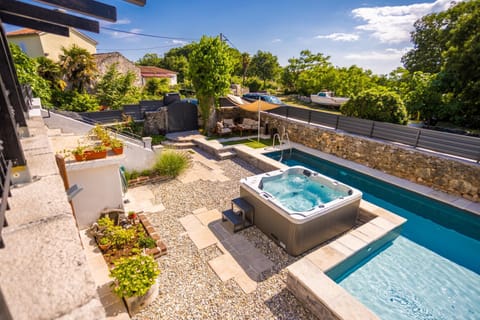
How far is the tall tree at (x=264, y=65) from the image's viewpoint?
48.9 m

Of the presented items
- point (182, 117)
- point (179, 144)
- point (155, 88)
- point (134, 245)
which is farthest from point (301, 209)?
point (155, 88)

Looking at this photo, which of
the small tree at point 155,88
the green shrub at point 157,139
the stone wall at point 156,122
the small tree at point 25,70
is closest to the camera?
the small tree at point 25,70

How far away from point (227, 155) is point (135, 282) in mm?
7794

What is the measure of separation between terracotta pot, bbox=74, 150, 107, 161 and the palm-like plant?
58.1 feet

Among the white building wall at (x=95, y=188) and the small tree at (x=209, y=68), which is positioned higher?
the small tree at (x=209, y=68)

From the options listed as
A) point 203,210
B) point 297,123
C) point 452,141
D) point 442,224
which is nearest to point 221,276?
point 203,210

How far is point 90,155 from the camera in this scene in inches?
215

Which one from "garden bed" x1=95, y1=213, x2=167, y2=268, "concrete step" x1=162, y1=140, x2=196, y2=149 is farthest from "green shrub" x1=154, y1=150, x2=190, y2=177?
"garden bed" x1=95, y1=213, x2=167, y2=268

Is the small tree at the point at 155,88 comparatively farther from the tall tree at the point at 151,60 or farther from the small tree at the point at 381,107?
the tall tree at the point at 151,60

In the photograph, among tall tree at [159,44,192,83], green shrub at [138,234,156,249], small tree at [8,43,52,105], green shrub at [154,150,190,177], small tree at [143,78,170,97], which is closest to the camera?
green shrub at [138,234,156,249]

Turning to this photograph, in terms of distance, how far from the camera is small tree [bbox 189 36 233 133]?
12.9 metres

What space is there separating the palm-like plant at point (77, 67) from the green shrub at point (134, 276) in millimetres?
20432

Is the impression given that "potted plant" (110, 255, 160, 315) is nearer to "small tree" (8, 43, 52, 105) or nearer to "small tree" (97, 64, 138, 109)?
"small tree" (8, 43, 52, 105)

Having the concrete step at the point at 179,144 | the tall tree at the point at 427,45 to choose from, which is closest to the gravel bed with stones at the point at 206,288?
the concrete step at the point at 179,144
